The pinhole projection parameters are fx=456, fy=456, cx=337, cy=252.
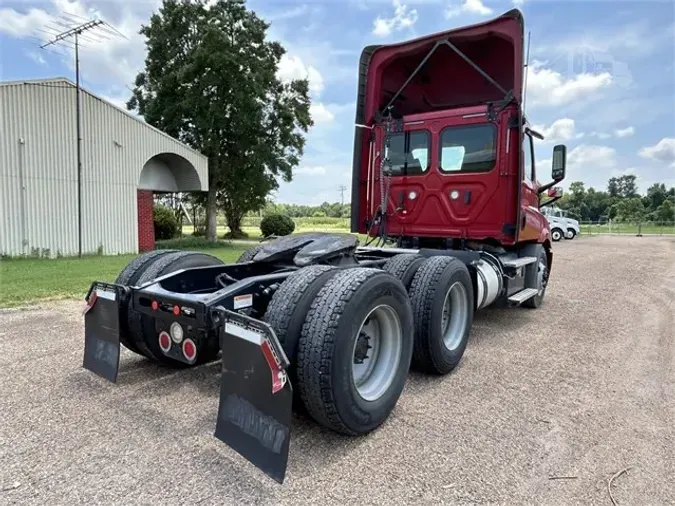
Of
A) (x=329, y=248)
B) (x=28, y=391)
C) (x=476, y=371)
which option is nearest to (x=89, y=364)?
(x=28, y=391)

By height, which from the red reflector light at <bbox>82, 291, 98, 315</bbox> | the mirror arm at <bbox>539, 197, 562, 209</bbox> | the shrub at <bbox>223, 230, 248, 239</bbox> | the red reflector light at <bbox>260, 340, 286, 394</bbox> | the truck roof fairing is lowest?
the shrub at <bbox>223, 230, 248, 239</bbox>

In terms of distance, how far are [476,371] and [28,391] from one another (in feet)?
11.4

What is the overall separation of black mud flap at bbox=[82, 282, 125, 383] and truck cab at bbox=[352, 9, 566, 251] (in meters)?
3.64

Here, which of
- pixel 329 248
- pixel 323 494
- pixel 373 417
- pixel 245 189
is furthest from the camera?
pixel 245 189

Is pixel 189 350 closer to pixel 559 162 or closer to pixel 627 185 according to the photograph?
pixel 559 162

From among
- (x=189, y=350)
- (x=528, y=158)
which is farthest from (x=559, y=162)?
(x=189, y=350)

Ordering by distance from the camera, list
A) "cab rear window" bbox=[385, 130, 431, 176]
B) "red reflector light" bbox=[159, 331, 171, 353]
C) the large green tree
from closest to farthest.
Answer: "red reflector light" bbox=[159, 331, 171, 353]
"cab rear window" bbox=[385, 130, 431, 176]
the large green tree

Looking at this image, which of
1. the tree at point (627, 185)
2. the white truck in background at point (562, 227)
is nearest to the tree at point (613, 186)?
the tree at point (627, 185)

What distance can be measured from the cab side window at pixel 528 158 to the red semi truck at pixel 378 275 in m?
0.05

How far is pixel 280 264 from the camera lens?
13.7ft

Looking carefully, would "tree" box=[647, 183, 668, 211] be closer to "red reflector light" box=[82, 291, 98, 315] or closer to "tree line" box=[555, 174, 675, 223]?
"tree line" box=[555, 174, 675, 223]

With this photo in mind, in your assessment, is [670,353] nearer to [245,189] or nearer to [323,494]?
[323,494]

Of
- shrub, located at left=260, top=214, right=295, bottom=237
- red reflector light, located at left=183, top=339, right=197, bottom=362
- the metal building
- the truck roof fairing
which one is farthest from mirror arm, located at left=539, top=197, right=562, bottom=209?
shrub, located at left=260, top=214, right=295, bottom=237

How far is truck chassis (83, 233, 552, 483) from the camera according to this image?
2301 millimetres
